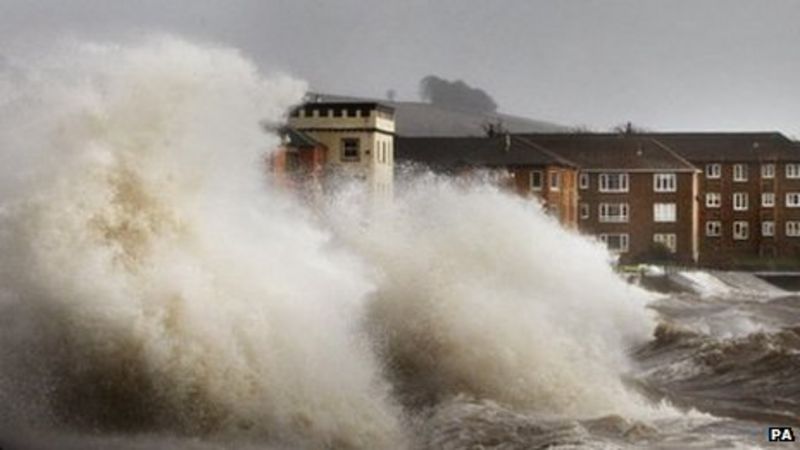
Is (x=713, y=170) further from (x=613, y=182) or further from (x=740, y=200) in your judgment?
(x=613, y=182)

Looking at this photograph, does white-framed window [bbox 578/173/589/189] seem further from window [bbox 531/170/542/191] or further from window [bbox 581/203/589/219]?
window [bbox 531/170/542/191]

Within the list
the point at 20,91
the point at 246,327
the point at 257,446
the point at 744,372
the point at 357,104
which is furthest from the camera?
the point at 357,104

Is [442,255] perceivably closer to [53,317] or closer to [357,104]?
[53,317]

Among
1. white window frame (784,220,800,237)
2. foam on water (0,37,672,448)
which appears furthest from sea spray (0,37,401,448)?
white window frame (784,220,800,237)

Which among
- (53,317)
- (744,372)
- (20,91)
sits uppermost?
(20,91)

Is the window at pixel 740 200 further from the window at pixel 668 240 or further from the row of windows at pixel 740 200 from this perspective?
the window at pixel 668 240

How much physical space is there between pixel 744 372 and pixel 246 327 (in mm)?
17497

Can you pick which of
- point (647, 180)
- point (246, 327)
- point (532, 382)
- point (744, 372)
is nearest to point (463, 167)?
point (647, 180)

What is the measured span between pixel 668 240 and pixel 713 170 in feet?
30.1

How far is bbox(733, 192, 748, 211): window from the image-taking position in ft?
376

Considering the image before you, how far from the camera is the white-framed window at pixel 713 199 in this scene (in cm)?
11438

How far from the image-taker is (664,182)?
10744cm

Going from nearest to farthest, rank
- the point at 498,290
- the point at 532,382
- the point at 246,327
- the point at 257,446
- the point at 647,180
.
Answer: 1. the point at 257,446
2. the point at 246,327
3. the point at 532,382
4. the point at 498,290
5. the point at 647,180

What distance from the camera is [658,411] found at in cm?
2586
